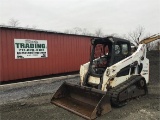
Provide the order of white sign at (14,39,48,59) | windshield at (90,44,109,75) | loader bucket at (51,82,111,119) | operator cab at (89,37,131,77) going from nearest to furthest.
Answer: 1. loader bucket at (51,82,111,119)
2. operator cab at (89,37,131,77)
3. windshield at (90,44,109,75)
4. white sign at (14,39,48,59)

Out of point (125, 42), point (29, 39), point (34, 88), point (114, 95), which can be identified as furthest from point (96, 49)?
point (29, 39)

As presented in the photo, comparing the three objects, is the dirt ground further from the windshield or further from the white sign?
the white sign

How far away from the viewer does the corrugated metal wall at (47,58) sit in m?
9.47

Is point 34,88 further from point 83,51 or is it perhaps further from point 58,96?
point 83,51

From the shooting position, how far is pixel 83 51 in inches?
523

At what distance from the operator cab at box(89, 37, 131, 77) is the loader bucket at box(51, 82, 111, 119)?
0.87m

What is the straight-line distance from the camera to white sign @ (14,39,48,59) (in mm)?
9906

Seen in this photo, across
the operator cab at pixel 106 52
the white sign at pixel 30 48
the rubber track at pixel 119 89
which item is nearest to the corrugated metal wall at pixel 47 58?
the white sign at pixel 30 48

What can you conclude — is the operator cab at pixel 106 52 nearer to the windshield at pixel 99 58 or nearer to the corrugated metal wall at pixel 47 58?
the windshield at pixel 99 58

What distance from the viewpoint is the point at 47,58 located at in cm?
1122

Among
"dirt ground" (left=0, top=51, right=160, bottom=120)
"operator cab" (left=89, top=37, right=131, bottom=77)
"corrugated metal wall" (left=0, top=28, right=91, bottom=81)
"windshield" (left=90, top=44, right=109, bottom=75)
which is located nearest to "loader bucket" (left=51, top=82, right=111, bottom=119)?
"dirt ground" (left=0, top=51, right=160, bottom=120)

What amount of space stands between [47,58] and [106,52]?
187 inches

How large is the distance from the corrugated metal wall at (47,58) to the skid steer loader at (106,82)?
428 cm

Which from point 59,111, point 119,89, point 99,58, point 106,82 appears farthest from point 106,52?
point 59,111
